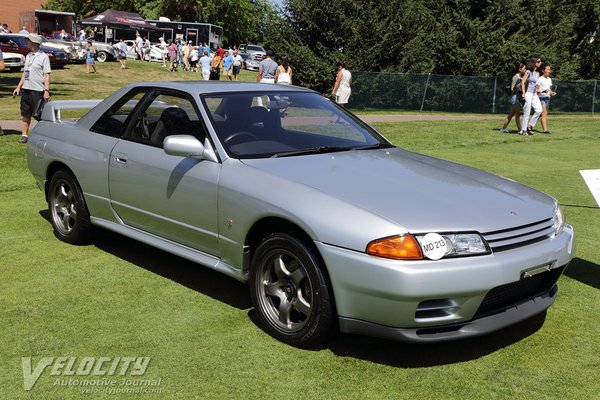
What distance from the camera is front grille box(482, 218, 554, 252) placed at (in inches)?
141

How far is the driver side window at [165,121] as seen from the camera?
493 centimetres

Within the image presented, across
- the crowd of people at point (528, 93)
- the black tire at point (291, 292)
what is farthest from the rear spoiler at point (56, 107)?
the crowd of people at point (528, 93)

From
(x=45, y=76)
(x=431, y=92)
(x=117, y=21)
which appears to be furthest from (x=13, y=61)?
(x=45, y=76)

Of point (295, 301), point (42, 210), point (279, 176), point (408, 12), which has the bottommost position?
point (42, 210)

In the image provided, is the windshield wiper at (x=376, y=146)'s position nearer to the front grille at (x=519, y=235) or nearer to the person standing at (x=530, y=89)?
the front grille at (x=519, y=235)

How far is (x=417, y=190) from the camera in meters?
3.99

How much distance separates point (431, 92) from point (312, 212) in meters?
23.6

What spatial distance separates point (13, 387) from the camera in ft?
11.1

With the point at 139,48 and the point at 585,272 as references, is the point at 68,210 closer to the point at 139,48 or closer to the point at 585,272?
the point at 585,272

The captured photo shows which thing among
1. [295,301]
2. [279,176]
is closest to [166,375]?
[295,301]

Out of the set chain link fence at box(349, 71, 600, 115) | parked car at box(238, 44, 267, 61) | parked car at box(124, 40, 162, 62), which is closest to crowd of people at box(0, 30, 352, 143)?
chain link fence at box(349, 71, 600, 115)

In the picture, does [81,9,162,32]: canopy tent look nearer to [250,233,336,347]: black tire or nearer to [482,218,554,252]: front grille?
[250,233,336,347]: black tire

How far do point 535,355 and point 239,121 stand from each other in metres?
2.51

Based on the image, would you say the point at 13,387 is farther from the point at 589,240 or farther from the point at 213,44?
the point at 213,44
